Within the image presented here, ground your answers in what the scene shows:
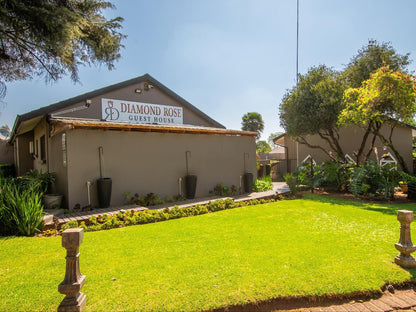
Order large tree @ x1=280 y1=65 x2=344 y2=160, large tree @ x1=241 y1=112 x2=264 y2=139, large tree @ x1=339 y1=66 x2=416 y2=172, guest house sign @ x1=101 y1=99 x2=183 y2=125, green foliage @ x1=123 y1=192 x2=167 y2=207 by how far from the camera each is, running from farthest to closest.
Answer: large tree @ x1=241 y1=112 x2=264 y2=139, large tree @ x1=280 y1=65 x2=344 y2=160, guest house sign @ x1=101 y1=99 x2=183 y2=125, large tree @ x1=339 y1=66 x2=416 y2=172, green foliage @ x1=123 y1=192 x2=167 y2=207

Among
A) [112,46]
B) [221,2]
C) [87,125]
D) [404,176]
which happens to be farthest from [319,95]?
[87,125]

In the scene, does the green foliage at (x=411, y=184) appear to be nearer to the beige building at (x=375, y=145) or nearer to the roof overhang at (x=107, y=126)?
the beige building at (x=375, y=145)

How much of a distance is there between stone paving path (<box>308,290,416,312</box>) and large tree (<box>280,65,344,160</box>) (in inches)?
422

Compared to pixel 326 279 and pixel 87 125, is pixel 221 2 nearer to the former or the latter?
pixel 87 125

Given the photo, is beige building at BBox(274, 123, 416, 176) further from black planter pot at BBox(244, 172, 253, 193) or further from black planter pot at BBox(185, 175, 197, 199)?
black planter pot at BBox(185, 175, 197, 199)

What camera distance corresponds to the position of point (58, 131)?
7.76m

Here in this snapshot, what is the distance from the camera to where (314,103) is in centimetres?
1268

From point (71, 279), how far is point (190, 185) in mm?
6973

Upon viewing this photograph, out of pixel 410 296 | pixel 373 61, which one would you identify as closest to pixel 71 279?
pixel 410 296

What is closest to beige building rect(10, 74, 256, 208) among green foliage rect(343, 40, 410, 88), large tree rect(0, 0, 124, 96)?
large tree rect(0, 0, 124, 96)

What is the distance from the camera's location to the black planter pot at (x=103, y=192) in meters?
7.29

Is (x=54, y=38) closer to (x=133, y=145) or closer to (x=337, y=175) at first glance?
(x=133, y=145)

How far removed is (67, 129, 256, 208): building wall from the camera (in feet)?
23.9

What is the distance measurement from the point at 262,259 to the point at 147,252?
1.99 metres
